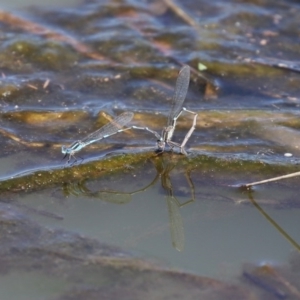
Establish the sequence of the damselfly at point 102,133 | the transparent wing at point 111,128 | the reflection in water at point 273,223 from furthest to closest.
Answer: the transparent wing at point 111,128
the damselfly at point 102,133
the reflection in water at point 273,223

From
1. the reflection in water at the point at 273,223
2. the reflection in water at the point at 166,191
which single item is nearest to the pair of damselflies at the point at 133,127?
the reflection in water at the point at 166,191

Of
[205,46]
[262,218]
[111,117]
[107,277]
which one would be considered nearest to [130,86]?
[111,117]

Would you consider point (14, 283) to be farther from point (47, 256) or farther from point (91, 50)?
point (91, 50)

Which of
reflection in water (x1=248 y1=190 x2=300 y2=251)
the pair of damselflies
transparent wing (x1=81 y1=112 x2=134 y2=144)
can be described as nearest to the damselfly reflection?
the pair of damselflies

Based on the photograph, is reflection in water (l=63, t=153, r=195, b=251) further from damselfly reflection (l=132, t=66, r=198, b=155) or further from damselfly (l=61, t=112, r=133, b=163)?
damselfly (l=61, t=112, r=133, b=163)

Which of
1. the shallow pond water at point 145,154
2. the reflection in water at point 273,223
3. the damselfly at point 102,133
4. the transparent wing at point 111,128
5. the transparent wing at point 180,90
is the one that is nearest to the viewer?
the shallow pond water at point 145,154

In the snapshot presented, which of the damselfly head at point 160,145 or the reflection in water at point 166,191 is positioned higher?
the damselfly head at point 160,145

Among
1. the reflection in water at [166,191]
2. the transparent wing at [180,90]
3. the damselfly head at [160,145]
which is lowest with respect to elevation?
the reflection in water at [166,191]

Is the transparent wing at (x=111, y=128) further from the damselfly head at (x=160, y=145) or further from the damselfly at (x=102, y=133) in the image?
the damselfly head at (x=160, y=145)

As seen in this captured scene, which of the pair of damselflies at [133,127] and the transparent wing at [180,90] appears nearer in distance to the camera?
the pair of damselflies at [133,127]
